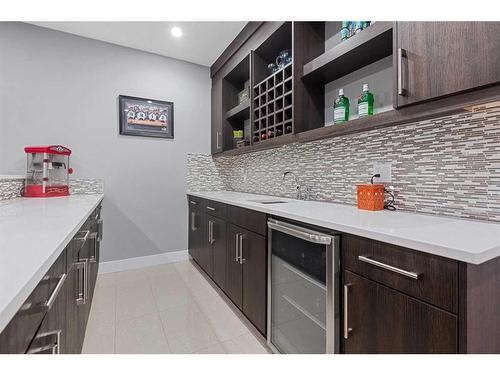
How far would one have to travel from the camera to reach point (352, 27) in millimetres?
1543

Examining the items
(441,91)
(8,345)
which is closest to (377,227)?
(441,91)

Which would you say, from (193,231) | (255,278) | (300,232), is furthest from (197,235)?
(300,232)

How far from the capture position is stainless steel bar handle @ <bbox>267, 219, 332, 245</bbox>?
109cm

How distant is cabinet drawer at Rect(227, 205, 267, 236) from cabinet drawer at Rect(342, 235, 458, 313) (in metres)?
0.65

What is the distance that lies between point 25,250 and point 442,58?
1.60 m

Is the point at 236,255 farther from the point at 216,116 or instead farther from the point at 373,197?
the point at 216,116

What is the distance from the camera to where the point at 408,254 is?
2.66 ft

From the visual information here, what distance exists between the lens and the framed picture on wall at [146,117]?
2.89 meters

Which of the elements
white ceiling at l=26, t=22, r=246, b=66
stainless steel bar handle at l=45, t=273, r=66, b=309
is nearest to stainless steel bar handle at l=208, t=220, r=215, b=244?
stainless steel bar handle at l=45, t=273, r=66, b=309

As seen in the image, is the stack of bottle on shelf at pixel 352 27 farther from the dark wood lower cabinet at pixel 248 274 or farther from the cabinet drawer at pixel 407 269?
the dark wood lower cabinet at pixel 248 274

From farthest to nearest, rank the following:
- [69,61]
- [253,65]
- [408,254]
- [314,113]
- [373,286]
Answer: [69,61] < [253,65] < [314,113] < [373,286] < [408,254]

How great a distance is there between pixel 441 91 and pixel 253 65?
1.72 m

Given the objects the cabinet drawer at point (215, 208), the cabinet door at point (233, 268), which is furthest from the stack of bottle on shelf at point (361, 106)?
the cabinet drawer at point (215, 208)
